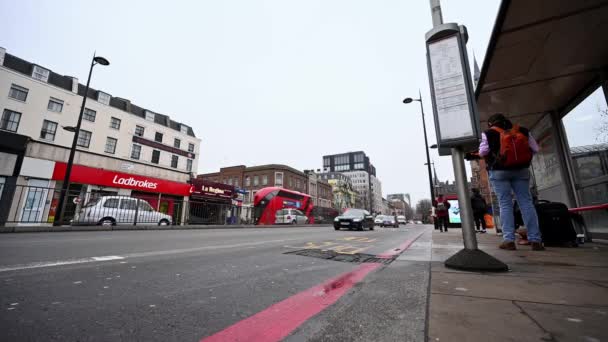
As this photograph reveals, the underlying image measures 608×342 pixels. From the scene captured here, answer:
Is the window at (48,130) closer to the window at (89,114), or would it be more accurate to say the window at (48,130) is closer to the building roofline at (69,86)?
the window at (89,114)

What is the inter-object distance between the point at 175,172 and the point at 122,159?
5.80 metres

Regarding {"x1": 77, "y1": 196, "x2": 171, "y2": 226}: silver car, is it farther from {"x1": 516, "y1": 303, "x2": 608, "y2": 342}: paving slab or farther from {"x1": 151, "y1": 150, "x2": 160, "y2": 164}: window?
{"x1": 151, "y1": 150, "x2": 160, "y2": 164}: window

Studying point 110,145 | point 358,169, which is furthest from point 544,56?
point 358,169

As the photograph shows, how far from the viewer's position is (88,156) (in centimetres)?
2347

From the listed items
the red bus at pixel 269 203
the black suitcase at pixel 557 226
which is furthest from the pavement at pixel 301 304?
the red bus at pixel 269 203

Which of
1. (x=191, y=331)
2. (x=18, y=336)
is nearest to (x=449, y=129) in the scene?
(x=191, y=331)

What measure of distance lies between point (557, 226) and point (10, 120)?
3336 centimetres

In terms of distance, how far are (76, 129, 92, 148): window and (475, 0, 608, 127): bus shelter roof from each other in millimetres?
30679

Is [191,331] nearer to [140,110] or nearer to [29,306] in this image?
[29,306]

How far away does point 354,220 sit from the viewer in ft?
50.3

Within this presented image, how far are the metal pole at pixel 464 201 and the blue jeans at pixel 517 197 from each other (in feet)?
5.01

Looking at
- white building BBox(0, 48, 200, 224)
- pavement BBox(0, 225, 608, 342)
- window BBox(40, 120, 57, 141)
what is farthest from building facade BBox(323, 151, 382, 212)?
pavement BBox(0, 225, 608, 342)

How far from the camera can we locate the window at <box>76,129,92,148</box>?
78.1 feet

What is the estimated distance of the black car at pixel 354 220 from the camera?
604 inches
